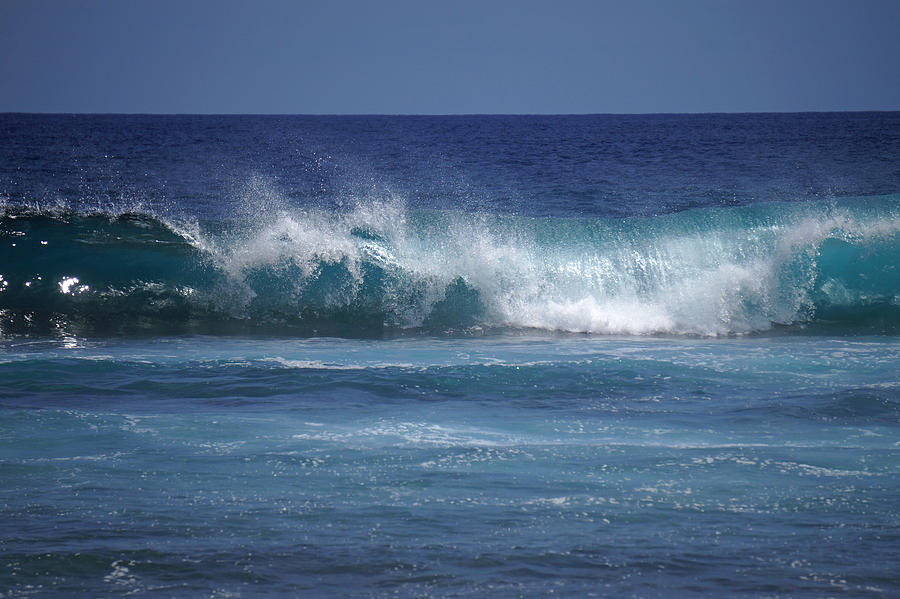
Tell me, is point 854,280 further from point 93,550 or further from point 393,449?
point 93,550

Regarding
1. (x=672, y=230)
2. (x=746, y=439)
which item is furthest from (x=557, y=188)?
(x=746, y=439)

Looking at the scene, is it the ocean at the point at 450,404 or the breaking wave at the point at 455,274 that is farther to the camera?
the breaking wave at the point at 455,274

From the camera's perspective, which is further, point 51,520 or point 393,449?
point 393,449

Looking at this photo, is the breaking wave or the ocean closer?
the ocean

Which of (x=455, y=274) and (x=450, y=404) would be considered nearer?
(x=450, y=404)

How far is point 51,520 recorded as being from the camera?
141 inches

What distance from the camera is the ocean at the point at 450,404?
3199 millimetres

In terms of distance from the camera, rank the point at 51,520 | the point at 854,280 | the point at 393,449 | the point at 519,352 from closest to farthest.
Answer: the point at 51,520 → the point at 393,449 → the point at 519,352 → the point at 854,280

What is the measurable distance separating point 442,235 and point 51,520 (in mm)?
8021

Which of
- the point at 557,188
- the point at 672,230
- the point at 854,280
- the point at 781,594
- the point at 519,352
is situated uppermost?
the point at 557,188

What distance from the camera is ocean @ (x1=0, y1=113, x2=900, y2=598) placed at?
126 inches

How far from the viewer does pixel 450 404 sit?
19.1ft

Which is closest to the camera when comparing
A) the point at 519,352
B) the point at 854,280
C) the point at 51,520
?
the point at 51,520

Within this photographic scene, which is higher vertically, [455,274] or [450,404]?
[455,274]
